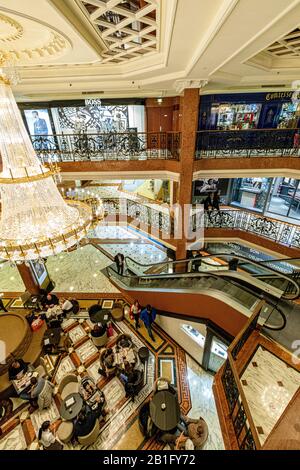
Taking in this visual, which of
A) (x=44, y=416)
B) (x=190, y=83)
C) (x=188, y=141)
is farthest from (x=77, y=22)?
(x=44, y=416)

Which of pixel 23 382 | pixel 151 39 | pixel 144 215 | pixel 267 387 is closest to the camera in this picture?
pixel 267 387

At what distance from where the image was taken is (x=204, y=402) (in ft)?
→ 18.6

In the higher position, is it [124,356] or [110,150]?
[110,150]

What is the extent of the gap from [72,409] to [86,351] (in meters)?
1.88

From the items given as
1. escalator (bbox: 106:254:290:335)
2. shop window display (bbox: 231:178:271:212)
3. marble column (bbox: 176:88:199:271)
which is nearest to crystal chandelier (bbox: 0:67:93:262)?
escalator (bbox: 106:254:290:335)

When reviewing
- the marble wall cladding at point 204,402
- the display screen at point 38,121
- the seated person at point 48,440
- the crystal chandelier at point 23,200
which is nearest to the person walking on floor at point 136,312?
the marble wall cladding at point 204,402

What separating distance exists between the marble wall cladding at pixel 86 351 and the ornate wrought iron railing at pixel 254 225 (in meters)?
5.78

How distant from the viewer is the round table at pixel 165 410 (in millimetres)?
4738

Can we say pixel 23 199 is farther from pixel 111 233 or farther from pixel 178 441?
pixel 111 233

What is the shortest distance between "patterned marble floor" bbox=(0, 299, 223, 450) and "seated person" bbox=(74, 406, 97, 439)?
0.47 meters

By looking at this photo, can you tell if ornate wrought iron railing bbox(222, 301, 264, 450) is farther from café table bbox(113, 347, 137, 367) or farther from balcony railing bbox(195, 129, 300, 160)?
balcony railing bbox(195, 129, 300, 160)

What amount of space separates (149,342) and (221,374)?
13.5 feet

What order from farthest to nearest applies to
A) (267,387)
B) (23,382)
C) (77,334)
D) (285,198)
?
(285,198) → (77,334) → (23,382) → (267,387)

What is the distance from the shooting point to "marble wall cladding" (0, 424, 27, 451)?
4.78m
